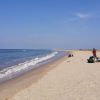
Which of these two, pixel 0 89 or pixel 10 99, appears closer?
pixel 10 99

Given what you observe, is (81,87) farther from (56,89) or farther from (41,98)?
(41,98)

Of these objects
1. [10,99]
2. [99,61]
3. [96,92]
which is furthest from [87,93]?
[99,61]

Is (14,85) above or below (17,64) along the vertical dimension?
above

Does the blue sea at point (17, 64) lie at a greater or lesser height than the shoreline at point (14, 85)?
lesser

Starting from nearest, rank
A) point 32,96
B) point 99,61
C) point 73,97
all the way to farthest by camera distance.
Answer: point 73,97 → point 32,96 → point 99,61

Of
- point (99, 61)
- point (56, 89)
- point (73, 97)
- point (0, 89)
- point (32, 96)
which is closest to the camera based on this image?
point (73, 97)

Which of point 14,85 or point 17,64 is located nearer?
point 14,85

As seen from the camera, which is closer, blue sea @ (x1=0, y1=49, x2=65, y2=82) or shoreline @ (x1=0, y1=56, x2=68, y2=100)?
shoreline @ (x1=0, y1=56, x2=68, y2=100)

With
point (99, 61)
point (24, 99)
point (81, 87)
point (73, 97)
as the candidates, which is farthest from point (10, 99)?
point (99, 61)

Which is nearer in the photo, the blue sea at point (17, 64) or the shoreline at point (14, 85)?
the shoreline at point (14, 85)

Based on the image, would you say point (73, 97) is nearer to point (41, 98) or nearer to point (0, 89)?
point (41, 98)

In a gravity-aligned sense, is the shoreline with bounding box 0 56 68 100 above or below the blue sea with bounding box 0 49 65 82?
above

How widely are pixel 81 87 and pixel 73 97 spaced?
6.89 ft

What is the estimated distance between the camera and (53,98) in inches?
392
